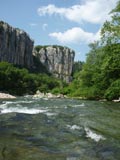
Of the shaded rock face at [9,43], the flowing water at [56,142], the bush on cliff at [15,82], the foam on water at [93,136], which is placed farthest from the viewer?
the shaded rock face at [9,43]

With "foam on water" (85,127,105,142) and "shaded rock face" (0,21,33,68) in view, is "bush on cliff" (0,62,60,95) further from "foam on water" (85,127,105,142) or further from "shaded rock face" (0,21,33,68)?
"foam on water" (85,127,105,142)

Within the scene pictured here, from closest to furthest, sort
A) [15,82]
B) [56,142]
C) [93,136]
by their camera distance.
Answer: [56,142]
[93,136]
[15,82]

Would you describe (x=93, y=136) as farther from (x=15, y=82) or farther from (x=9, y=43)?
(x=9, y=43)

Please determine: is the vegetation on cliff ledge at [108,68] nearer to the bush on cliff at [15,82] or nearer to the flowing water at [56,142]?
the flowing water at [56,142]

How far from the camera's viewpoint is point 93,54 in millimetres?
57375

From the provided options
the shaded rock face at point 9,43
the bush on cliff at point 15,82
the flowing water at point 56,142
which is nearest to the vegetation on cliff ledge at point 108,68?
the flowing water at point 56,142

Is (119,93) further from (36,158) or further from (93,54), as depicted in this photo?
(36,158)

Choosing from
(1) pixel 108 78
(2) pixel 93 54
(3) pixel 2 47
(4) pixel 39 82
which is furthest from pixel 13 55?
(1) pixel 108 78

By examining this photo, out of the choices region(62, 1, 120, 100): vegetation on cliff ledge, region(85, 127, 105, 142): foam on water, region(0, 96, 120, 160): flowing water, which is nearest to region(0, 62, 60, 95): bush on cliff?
region(62, 1, 120, 100): vegetation on cliff ledge

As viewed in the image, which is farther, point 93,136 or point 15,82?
point 15,82

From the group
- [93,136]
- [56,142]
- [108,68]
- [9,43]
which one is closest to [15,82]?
[108,68]

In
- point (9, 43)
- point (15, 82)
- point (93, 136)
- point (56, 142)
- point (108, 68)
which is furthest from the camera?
point (9, 43)

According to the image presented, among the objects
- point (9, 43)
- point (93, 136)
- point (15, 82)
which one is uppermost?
point (9, 43)

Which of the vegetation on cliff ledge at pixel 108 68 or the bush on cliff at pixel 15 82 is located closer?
the vegetation on cliff ledge at pixel 108 68
